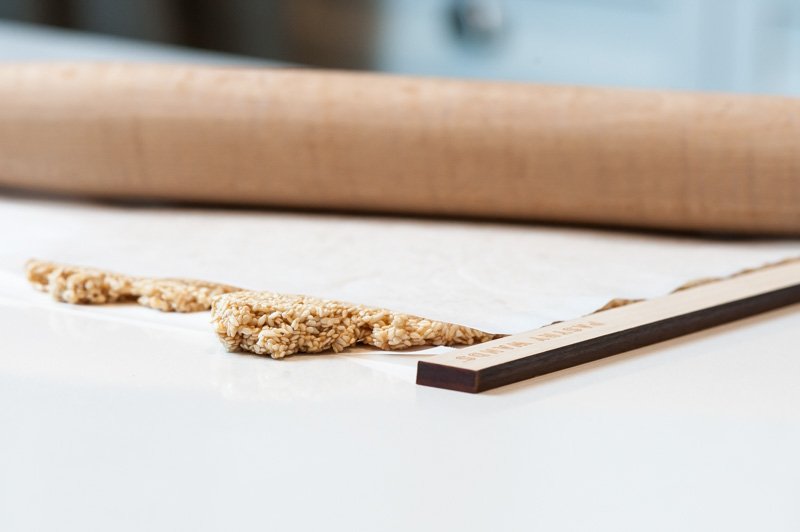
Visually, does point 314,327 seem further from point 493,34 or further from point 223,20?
point 493,34

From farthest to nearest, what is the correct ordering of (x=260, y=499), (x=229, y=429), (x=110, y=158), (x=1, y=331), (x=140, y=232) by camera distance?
(x=110, y=158), (x=140, y=232), (x=1, y=331), (x=229, y=429), (x=260, y=499)

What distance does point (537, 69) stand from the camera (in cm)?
307

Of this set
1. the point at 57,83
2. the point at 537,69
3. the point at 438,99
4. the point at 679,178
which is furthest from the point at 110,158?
the point at 537,69

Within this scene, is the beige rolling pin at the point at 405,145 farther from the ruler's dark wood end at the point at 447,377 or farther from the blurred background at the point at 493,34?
the blurred background at the point at 493,34

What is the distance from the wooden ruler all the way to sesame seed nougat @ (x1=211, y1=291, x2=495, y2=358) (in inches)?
1.8

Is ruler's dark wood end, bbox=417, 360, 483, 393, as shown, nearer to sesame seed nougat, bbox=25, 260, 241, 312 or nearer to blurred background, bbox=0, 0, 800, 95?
sesame seed nougat, bbox=25, 260, 241, 312

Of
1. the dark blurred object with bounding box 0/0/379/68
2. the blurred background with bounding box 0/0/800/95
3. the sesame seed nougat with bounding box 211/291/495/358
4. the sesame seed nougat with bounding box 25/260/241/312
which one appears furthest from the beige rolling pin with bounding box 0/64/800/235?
the dark blurred object with bounding box 0/0/379/68

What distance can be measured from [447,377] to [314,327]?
0.42ft

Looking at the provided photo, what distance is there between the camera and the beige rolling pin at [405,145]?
1.24m

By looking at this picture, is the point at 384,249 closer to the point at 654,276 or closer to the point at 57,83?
the point at 654,276

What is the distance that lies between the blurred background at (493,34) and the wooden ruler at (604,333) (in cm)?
165

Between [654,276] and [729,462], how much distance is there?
0.45 metres

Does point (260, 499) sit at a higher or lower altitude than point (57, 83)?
lower

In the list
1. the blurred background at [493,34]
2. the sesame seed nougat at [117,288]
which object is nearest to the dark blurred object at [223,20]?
the blurred background at [493,34]
